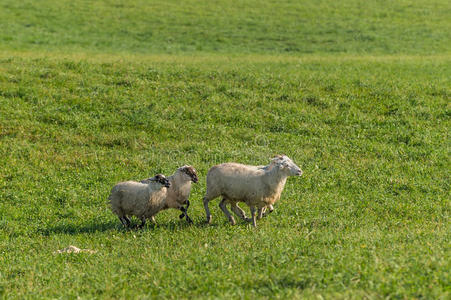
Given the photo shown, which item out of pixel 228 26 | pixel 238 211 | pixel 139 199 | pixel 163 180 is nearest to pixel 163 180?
pixel 163 180

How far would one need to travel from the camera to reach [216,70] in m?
25.6

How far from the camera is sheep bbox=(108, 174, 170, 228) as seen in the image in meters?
11.4

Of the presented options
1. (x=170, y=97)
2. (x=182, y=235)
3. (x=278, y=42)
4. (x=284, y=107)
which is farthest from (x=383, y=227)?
(x=278, y=42)

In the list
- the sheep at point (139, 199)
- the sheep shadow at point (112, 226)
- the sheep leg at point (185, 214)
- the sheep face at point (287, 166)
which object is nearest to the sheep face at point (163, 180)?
the sheep at point (139, 199)

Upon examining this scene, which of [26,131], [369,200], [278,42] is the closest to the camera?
[369,200]

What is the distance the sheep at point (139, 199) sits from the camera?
11406mm

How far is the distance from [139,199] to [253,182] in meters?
2.46

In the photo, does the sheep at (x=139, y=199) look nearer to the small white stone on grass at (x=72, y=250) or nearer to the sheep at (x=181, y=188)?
the sheep at (x=181, y=188)

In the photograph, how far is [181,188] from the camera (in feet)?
39.2

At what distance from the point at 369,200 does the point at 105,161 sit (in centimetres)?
797

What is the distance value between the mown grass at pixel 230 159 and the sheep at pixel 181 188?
1.26 ft

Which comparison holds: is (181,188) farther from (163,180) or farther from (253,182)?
(253,182)

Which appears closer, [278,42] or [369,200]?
[369,200]

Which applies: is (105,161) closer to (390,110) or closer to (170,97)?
(170,97)
